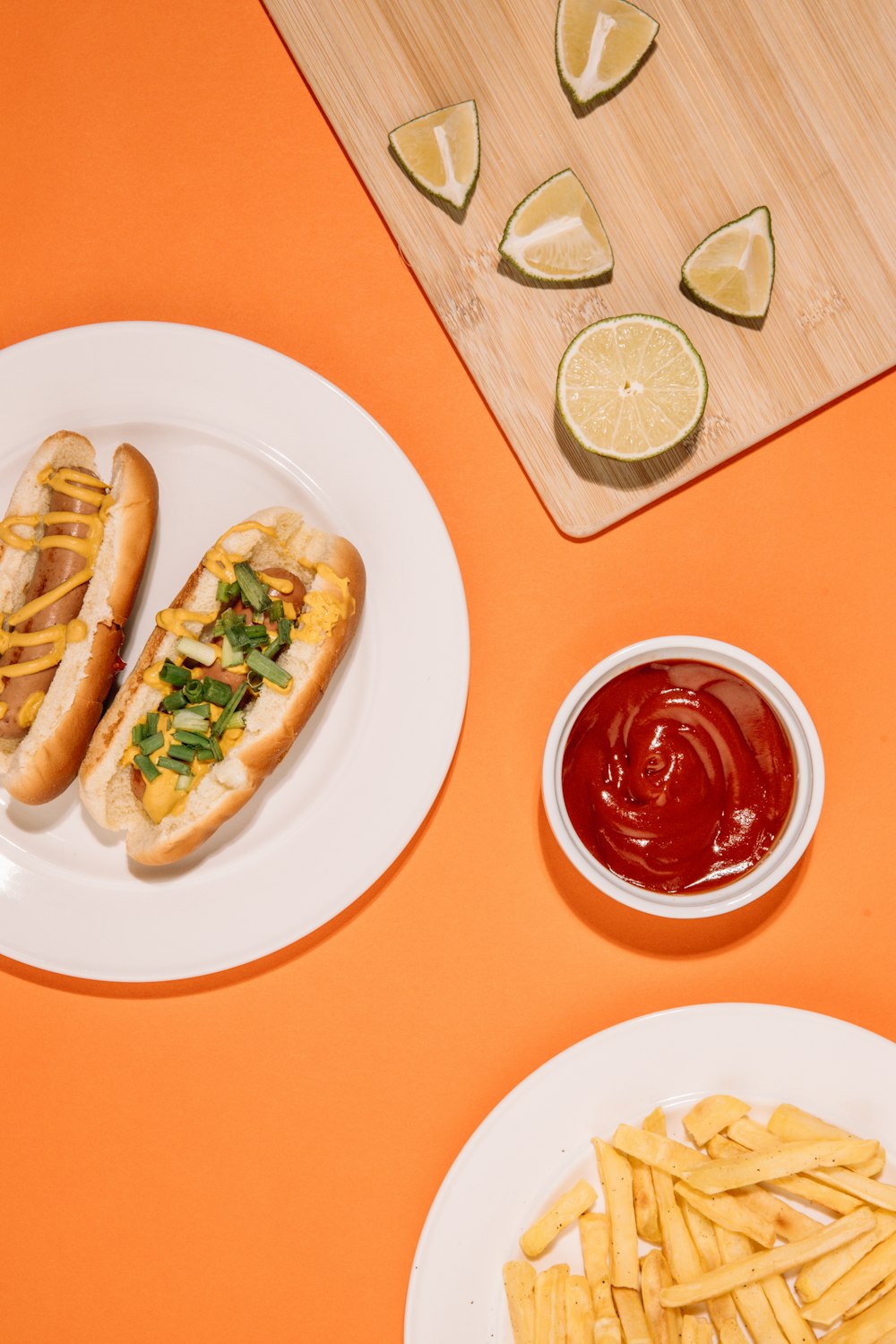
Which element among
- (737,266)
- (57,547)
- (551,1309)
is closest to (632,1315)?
(551,1309)

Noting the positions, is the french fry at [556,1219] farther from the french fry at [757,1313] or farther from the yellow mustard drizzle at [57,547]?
the yellow mustard drizzle at [57,547]

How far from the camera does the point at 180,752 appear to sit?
7.07ft

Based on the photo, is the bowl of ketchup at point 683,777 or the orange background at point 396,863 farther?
the orange background at point 396,863

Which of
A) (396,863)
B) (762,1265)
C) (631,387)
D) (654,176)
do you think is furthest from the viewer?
(396,863)

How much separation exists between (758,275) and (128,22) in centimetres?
173

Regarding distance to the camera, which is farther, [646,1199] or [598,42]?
[598,42]

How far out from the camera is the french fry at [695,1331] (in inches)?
82.5

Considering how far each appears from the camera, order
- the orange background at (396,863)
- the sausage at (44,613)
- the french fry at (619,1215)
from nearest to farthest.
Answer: the french fry at (619,1215) → the sausage at (44,613) → the orange background at (396,863)

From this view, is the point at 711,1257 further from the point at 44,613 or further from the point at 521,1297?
the point at 44,613

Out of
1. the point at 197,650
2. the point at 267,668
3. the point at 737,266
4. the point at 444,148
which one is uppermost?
the point at 444,148

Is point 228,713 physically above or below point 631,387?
below

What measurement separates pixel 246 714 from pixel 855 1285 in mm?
1891

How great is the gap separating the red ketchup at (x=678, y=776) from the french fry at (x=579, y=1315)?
94 cm

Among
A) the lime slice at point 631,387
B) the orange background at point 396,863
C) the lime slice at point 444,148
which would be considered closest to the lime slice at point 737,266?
the lime slice at point 631,387
